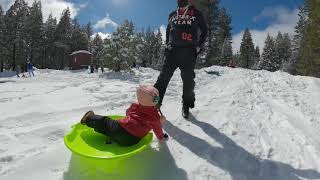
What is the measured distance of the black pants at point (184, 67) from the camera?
628 cm

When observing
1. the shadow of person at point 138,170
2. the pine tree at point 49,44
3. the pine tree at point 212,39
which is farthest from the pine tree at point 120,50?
the pine tree at point 49,44

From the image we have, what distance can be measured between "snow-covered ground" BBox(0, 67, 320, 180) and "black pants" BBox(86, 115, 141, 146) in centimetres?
25

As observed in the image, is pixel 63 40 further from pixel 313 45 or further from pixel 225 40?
pixel 313 45

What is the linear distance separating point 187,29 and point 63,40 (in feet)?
245

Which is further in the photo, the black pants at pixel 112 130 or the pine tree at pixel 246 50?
the pine tree at pixel 246 50

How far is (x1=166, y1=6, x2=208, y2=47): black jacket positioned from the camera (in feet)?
20.5

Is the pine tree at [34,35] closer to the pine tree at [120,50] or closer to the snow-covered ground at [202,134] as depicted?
the pine tree at [120,50]

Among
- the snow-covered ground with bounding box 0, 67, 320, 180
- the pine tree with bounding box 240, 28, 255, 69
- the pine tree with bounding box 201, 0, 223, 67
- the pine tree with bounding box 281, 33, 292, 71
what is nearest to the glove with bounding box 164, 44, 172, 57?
the snow-covered ground with bounding box 0, 67, 320, 180

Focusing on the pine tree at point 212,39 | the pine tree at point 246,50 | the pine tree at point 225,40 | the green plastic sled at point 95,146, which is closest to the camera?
the green plastic sled at point 95,146

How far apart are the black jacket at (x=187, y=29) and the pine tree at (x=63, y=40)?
71881mm

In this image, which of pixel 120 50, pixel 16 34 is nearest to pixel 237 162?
pixel 120 50

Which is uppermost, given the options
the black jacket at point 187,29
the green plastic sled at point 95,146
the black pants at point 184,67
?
the black jacket at point 187,29

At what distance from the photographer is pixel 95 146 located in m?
4.82

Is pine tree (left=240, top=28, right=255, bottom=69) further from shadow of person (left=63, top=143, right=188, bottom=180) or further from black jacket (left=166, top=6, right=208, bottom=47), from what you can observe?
shadow of person (left=63, top=143, right=188, bottom=180)
